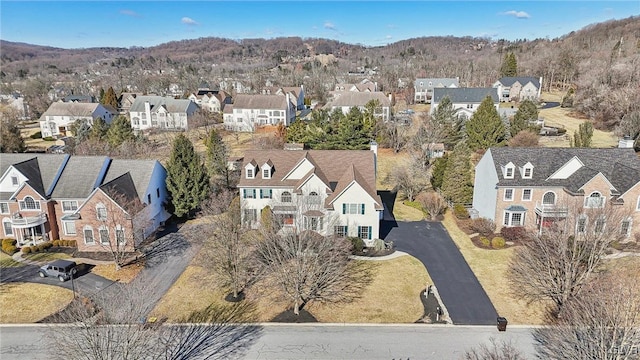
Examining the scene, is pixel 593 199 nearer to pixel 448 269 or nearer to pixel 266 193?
pixel 448 269

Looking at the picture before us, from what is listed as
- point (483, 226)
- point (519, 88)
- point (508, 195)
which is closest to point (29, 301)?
point (483, 226)

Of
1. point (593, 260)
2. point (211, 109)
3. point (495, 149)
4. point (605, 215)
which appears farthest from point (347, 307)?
point (211, 109)

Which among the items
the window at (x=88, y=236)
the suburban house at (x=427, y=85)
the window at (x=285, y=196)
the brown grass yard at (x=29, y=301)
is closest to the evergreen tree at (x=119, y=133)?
the window at (x=88, y=236)

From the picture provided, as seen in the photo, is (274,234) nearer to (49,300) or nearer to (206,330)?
(206,330)

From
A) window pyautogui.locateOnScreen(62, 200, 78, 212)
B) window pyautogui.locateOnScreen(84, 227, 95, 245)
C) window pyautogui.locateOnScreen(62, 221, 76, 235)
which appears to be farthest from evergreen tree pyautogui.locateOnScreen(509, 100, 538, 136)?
window pyautogui.locateOnScreen(62, 221, 76, 235)

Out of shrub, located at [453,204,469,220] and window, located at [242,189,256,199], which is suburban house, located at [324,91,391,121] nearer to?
shrub, located at [453,204,469,220]
